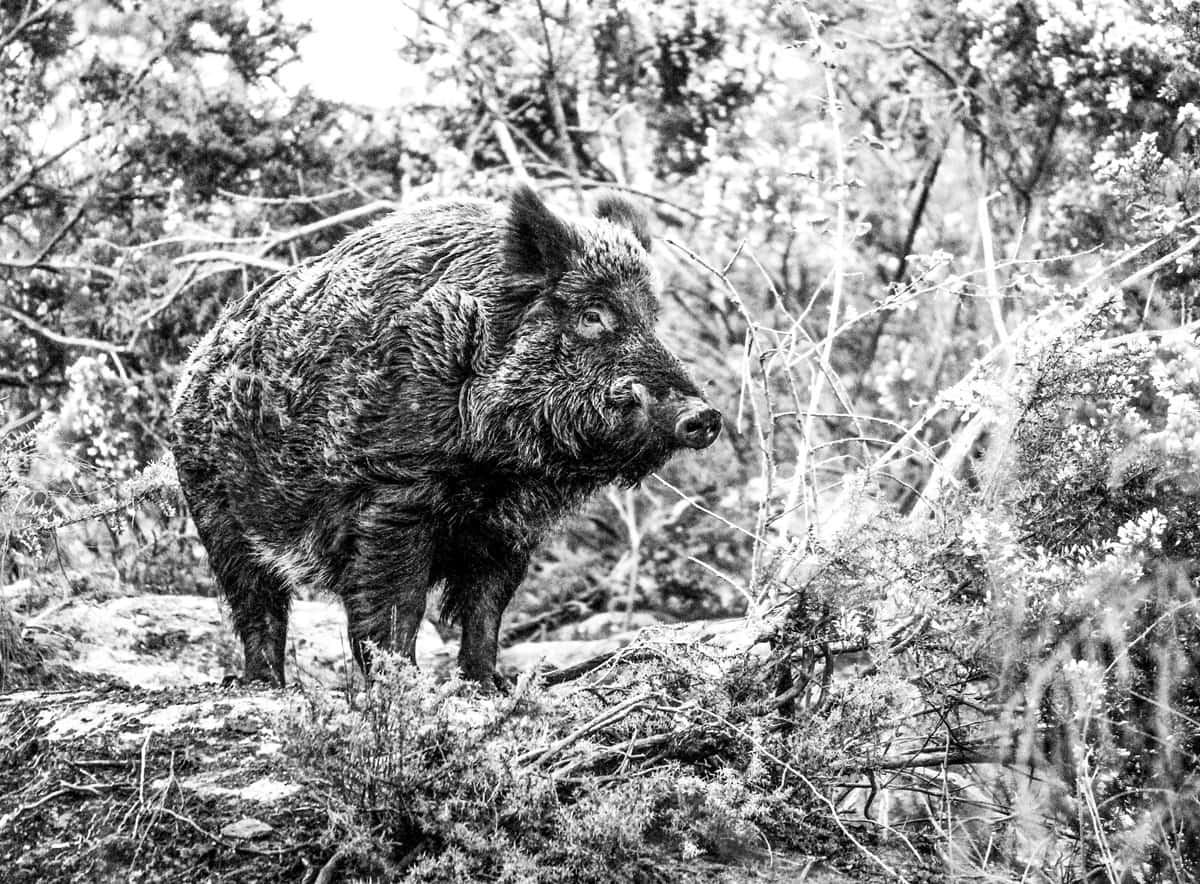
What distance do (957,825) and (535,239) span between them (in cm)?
299

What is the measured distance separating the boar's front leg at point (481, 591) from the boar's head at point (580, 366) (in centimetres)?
52

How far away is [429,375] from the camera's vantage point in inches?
241

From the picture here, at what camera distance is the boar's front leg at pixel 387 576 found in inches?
238

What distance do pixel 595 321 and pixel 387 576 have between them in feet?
4.71

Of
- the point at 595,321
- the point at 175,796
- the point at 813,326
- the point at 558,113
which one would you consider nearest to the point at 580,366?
the point at 595,321

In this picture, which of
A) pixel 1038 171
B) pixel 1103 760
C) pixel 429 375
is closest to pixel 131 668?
pixel 429 375

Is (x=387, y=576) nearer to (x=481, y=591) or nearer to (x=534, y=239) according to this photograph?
(x=481, y=591)

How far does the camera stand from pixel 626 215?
701 centimetres

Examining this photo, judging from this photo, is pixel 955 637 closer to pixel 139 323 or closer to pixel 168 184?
pixel 139 323

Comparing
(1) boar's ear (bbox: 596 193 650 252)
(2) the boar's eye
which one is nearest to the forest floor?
(2) the boar's eye

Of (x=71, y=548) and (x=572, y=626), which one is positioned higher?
(x=71, y=548)

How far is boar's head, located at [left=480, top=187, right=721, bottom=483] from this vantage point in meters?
6.07

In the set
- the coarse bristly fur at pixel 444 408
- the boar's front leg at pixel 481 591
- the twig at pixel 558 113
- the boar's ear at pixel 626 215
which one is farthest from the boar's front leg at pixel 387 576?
the twig at pixel 558 113

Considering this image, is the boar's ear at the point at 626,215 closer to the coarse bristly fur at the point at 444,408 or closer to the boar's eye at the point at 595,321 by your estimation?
the coarse bristly fur at the point at 444,408
